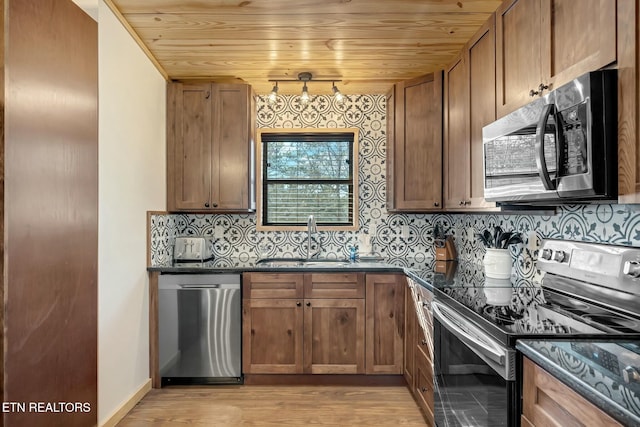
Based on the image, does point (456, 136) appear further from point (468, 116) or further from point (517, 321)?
point (517, 321)

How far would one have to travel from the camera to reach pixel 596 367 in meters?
0.88

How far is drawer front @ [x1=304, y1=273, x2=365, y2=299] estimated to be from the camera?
2693 mm

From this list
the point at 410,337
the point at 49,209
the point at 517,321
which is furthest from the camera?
the point at 410,337

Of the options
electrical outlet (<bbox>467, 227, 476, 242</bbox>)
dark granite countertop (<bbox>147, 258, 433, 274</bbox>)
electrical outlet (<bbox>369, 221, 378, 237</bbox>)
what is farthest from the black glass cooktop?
electrical outlet (<bbox>369, 221, 378, 237</bbox>)

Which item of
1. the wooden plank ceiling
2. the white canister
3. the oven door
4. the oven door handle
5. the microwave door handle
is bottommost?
the oven door

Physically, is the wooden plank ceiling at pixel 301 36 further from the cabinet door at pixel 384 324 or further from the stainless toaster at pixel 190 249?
the cabinet door at pixel 384 324

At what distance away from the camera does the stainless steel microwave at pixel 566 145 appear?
1.13 m

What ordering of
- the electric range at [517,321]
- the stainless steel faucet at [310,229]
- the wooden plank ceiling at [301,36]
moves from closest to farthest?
the electric range at [517,321] < the wooden plank ceiling at [301,36] < the stainless steel faucet at [310,229]

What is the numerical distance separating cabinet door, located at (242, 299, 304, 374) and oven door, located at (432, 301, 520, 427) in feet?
3.61

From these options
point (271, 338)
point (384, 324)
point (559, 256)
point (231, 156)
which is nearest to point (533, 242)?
point (559, 256)

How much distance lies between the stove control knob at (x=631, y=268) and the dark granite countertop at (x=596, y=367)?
37 cm

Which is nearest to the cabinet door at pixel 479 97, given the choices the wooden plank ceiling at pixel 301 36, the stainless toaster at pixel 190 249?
the wooden plank ceiling at pixel 301 36

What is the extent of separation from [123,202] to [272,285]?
1129mm

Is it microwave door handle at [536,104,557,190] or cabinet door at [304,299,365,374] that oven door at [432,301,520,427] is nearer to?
microwave door handle at [536,104,557,190]
